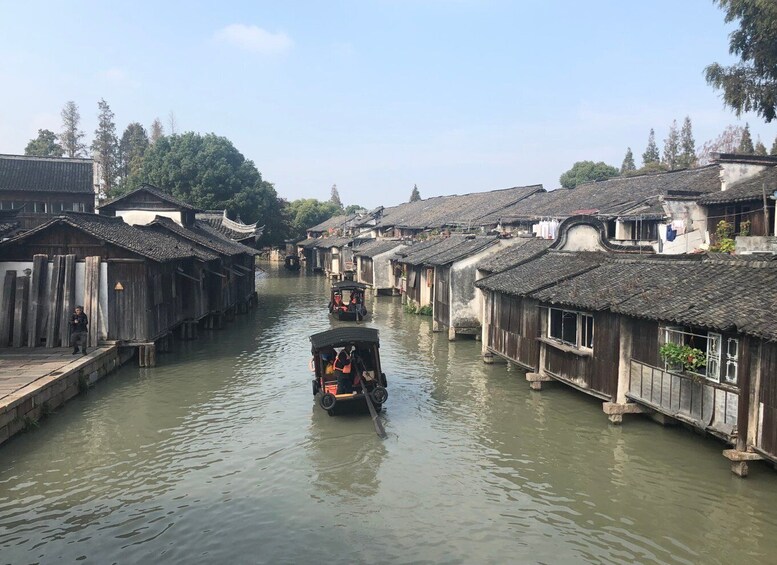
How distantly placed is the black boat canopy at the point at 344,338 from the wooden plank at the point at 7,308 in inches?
394

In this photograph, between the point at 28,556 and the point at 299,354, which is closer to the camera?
the point at 28,556

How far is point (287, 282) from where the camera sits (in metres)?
58.3

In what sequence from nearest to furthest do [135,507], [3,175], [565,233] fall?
Result: 1. [135,507]
2. [565,233]
3. [3,175]

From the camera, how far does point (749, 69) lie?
24.5 metres

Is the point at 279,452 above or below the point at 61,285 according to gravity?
below

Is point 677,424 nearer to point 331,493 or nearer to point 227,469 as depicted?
point 331,493

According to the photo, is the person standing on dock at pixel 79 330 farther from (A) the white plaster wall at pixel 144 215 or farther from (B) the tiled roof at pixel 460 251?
(A) the white plaster wall at pixel 144 215

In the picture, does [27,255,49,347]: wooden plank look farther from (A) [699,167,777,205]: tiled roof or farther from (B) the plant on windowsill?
(A) [699,167,777,205]: tiled roof

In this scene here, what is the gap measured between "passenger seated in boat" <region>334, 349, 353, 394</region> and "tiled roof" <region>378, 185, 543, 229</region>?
30922 mm

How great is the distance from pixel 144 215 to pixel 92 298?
60.5ft

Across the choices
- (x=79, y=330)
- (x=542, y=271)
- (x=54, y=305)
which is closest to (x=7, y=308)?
(x=54, y=305)

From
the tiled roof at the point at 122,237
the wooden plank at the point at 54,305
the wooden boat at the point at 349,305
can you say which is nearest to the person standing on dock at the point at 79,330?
the wooden plank at the point at 54,305

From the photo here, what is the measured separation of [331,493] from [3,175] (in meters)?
46.5

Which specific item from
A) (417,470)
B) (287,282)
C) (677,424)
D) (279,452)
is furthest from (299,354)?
(287,282)
